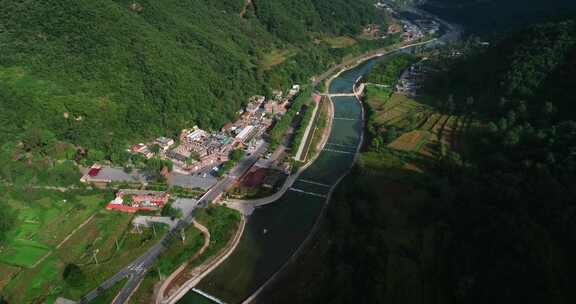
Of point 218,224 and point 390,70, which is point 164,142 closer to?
→ point 218,224

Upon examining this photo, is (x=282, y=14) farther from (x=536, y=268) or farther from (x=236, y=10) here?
(x=536, y=268)

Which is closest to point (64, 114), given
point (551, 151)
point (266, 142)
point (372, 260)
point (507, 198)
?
point (266, 142)

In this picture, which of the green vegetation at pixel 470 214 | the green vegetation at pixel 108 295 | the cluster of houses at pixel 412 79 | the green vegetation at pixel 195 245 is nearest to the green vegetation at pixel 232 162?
the green vegetation at pixel 195 245

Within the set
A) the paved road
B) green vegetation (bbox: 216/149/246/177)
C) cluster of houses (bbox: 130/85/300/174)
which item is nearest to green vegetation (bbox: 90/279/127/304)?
the paved road

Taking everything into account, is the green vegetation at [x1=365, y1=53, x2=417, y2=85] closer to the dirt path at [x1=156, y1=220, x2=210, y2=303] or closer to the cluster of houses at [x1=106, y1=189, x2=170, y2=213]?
the cluster of houses at [x1=106, y1=189, x2=170, y2=213]

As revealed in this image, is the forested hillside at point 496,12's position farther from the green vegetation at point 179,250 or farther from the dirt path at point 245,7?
the green vegetation at point 179,250

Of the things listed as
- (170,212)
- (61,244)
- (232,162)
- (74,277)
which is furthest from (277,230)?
(61,244)
